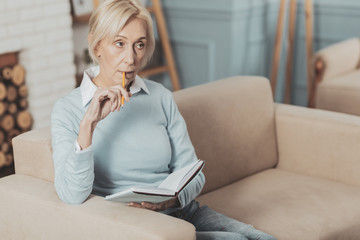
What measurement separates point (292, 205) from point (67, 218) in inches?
36.2

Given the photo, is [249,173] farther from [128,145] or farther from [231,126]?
[128,145]

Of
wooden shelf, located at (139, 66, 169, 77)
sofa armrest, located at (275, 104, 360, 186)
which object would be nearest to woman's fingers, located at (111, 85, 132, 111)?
sofa armrest, located at (275, 104, 360, 186)

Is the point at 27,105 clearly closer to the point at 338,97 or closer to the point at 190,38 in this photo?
the point at 190,38

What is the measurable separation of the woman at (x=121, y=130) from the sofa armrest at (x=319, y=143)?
0.78 meters

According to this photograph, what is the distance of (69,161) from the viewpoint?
165cm

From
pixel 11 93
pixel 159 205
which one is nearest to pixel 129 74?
pixel 159 205

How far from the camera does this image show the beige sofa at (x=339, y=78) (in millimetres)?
3592

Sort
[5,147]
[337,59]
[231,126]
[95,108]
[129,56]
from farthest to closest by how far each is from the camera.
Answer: [337,59]
[5,147]
[231,126]
[129,56]
[95,108]

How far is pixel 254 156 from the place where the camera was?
262 cm

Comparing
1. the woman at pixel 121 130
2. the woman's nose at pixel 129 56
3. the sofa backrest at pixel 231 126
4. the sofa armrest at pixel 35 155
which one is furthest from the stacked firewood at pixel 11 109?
the woman's nose at pixel 129 56

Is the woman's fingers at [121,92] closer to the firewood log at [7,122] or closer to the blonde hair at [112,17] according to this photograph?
the blonde hair at [112,17]

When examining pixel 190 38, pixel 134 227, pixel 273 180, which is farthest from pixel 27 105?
pixel 134 227

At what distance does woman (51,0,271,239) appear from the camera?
65.8 inches

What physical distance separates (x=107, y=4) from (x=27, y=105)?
87.0 inches
